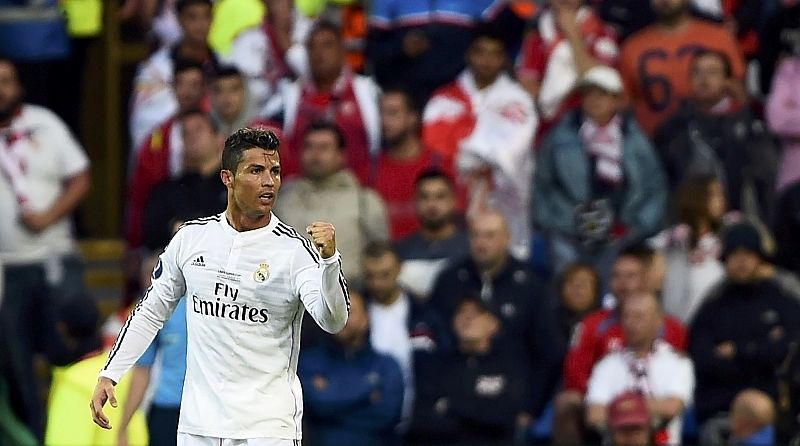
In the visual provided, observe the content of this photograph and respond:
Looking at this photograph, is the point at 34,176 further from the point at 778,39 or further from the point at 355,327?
the point at 778,39

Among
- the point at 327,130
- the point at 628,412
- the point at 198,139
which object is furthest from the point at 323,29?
the point at 628,412

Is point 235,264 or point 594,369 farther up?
point 235,264

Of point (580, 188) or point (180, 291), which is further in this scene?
point (580, 188)

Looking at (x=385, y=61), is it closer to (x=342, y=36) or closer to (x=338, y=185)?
(x=342, y=36)

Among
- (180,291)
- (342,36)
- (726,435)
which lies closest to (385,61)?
(342,36)

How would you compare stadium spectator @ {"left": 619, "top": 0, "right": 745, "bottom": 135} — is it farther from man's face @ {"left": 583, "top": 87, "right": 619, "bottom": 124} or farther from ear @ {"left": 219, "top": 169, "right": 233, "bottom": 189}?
ear @ {"left": 219, "top": 169, "right": 233, "bottom": 189}

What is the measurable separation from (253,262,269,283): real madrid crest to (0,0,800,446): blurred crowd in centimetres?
364

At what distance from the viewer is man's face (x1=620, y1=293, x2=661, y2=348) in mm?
11242

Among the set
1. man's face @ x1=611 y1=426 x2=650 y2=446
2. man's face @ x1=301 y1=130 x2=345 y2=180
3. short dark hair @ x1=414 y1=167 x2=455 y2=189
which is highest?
man's face @ x1=301 y1=130 x2=345 y2=180

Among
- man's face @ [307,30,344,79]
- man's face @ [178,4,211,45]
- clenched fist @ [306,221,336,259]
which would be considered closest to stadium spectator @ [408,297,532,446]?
man's face @ [307,30,344,79]

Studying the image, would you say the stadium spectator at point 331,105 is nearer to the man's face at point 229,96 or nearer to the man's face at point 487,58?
the man's face at point 229,96

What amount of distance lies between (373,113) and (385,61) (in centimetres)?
52


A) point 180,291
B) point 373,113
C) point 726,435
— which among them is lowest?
point 726,435

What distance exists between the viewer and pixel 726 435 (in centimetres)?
1145
